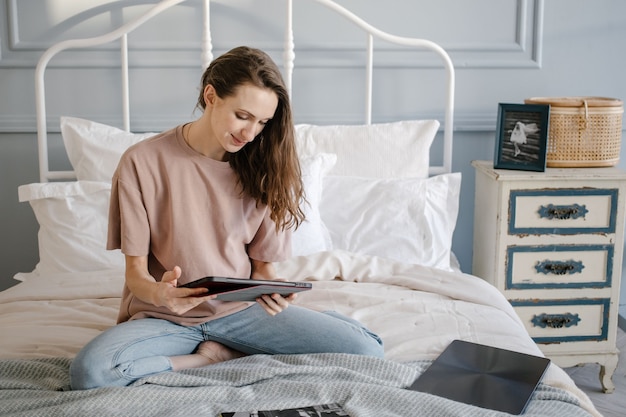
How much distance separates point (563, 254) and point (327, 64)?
1.03 m

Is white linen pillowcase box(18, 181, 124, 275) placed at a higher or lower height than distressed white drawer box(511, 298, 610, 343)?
higher

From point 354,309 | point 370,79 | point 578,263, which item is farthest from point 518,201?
point 354,309

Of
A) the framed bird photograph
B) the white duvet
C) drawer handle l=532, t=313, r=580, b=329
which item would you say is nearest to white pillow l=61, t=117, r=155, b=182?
the white duvet

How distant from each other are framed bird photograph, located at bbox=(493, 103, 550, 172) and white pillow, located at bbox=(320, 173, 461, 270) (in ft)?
1.05

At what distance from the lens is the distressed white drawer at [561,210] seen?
2543mm

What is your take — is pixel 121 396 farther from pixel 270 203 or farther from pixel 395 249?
pixel 395 249

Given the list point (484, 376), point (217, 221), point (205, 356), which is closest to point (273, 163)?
point (217, 221)

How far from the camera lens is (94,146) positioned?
2.50m

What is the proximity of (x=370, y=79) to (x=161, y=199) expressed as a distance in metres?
1.24

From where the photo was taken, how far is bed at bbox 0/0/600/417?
1443 mm

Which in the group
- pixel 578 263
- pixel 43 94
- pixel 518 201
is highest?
pixel 43 94

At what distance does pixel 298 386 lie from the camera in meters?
1.48

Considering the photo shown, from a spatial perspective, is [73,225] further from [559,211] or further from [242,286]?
[559,211]

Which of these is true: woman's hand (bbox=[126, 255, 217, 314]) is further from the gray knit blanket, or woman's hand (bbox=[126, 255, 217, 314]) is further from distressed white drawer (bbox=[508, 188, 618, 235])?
distressed white drawer (bbox=[508, 188, 618, 235])
